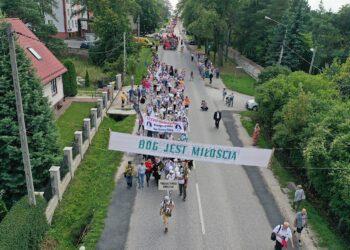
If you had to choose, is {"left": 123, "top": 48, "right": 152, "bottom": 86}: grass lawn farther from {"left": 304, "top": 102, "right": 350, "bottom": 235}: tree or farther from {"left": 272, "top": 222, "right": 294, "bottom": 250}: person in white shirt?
{"left": 272, "top": 222, "right": 294, "bottom": 250}: person in white shirt

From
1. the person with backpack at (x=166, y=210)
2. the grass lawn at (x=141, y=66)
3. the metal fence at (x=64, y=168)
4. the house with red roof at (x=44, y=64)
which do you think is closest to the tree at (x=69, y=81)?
the house with red roof at (x=44, y=64)

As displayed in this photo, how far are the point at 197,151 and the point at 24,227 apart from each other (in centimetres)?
630

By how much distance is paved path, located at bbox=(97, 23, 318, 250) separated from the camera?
13156 millimetres

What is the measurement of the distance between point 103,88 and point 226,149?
23.6 meters

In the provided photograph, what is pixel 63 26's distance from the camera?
5678cm

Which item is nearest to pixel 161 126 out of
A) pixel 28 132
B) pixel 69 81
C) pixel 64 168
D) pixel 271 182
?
pixel 64 168

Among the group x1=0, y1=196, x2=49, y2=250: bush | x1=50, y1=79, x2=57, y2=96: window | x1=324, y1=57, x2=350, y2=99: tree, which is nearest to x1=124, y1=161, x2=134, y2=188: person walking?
x1=0, y1=196, x2=49, y2=250: bush

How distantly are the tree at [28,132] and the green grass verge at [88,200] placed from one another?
156 centimetres

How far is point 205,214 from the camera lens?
14891 mm

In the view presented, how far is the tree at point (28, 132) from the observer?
14516 millimetres

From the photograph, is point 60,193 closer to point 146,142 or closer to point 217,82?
point 146,142

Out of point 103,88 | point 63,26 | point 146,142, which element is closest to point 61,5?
point 63,26

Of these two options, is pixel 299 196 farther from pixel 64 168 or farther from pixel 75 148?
pixel 75 148

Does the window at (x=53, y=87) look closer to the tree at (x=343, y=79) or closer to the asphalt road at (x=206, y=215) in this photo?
the asphalt road at (x=206, y=215)
